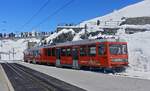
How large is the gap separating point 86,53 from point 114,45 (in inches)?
161

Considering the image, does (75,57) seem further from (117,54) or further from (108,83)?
(108,83)

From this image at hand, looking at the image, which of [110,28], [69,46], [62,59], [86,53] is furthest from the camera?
[110,28]

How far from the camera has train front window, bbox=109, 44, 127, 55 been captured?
107ft

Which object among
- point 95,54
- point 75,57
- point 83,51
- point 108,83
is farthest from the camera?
point 75,57

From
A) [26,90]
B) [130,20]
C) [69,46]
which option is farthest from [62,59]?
[130,20]

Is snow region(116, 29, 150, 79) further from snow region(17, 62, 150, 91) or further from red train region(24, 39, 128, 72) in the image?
snow region(17, 62, 150, 91)

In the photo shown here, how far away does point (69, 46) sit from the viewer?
41469mm

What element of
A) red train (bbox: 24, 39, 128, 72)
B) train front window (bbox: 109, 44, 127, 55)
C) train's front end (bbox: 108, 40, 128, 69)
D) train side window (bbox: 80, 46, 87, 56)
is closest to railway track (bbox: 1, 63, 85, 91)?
red train (bbox: 24, 39, 128, 72)

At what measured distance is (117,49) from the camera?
3309 cm

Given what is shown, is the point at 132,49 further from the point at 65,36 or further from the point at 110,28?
the point at 65,36

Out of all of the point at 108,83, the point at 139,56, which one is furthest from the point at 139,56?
the point at 108,83

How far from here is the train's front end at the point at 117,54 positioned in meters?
32.2

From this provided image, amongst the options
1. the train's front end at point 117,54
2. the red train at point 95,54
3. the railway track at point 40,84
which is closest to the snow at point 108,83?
the railway track at point 40,84

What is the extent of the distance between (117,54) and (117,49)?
481 mm
